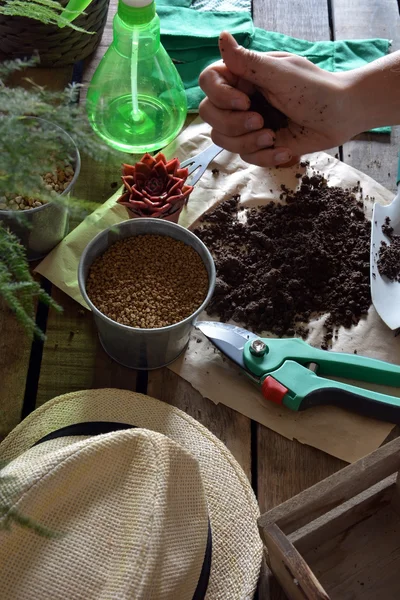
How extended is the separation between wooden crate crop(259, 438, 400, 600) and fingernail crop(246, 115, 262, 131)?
530 mm

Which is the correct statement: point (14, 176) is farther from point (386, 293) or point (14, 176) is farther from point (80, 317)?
Result: point (386, 293)

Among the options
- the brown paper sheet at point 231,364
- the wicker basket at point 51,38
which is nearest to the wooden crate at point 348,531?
the brown paper sheet at point 231,364

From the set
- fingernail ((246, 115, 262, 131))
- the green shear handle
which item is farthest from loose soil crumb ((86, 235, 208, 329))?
fingernail ((246, 115, 262, 131))

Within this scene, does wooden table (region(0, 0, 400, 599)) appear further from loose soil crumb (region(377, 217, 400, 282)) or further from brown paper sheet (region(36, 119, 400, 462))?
loose soil crumb (region(377, 217, 400, 282))

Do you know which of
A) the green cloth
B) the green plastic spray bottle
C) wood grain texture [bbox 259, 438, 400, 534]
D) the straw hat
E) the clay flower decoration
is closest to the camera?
the straw hat

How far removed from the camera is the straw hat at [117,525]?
1.99 ft

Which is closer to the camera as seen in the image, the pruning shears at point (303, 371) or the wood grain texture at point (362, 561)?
the wood grain texture at point (362, 561)

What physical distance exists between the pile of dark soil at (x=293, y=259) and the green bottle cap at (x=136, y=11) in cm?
31

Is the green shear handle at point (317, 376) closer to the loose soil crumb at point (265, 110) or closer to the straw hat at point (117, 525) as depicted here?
the straw hat at point (117, 525)

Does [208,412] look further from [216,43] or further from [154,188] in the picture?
[216,43]

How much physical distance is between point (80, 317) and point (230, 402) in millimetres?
265

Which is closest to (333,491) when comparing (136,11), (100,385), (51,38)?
(100,385)

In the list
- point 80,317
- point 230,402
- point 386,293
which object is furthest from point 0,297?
point 386,293

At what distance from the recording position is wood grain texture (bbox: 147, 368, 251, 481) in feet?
3.04
